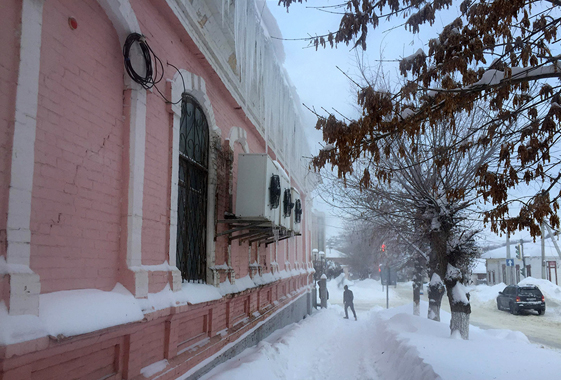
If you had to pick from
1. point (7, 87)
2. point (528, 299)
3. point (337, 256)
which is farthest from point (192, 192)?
point (337, 256)

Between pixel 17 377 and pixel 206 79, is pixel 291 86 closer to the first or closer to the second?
pixel 206 79

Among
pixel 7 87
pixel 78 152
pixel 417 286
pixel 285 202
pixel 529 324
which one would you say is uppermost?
pixel 7 87

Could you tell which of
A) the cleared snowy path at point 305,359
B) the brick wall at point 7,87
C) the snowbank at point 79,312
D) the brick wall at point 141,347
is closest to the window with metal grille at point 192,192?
the brick wall at point 141,347

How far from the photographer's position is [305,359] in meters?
8.46

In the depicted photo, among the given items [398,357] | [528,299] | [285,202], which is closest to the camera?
[398,357]

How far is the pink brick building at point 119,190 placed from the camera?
105 inches

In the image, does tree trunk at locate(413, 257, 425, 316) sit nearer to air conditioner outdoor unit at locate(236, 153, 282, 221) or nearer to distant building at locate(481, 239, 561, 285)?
air conditioner outdoor unit at locate(236, 153, 282, 221)

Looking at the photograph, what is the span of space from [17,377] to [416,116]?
3.85m

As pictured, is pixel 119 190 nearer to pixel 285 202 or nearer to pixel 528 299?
pixel 285 202

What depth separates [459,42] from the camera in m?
3.94

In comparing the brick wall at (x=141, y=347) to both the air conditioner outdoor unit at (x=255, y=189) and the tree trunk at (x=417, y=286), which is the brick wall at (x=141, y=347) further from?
the tree trunk at (x=417, y=286)

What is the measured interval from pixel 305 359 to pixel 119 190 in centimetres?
589

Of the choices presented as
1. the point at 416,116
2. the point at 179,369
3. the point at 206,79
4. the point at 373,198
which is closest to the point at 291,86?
the point at 373,198

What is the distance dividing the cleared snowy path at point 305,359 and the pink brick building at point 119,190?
0.43 metres
